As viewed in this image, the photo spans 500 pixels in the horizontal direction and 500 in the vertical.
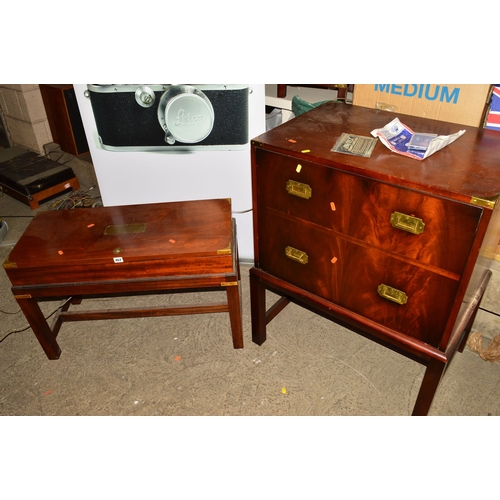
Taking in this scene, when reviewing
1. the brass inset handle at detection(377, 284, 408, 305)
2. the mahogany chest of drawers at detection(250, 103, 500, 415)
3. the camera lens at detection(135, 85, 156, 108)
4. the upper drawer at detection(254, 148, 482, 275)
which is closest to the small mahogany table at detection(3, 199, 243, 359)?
the mahogany chest of drawers at detection(250, 103, 500, 415)

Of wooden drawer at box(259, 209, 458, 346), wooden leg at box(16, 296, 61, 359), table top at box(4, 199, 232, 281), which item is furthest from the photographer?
wooden leg at box(16, 296, 61, 359)

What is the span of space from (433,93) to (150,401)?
192 cm

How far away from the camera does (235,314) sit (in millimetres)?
2199

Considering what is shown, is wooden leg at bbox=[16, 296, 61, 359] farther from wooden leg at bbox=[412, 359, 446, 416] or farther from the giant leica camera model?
wooden leg at bbox=[412, 359, 446, 416]

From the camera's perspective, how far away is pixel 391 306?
5.42 ft

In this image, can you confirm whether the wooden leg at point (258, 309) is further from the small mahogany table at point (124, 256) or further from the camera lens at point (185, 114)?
the camera lens at point (185, 114)

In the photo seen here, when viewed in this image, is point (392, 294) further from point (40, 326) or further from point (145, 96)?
point (40, 326)

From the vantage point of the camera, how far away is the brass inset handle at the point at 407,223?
1404 mm

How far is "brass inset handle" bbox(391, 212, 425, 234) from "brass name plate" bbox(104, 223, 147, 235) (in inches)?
48.2

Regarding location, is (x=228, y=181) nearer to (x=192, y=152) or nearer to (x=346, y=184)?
(x=192, y=152)

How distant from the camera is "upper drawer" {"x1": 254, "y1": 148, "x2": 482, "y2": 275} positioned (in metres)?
1.35

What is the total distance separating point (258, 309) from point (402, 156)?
1054 mm

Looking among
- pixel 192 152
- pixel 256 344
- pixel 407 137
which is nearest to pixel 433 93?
pixel 407 137

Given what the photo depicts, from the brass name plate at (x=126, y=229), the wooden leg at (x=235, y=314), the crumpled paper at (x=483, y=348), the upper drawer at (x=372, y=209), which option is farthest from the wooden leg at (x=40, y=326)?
the crumpled paper at (x=483, y=348)
